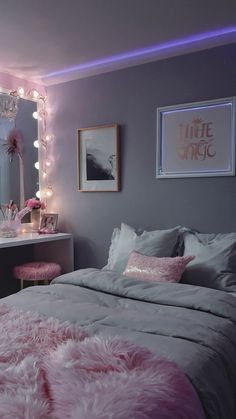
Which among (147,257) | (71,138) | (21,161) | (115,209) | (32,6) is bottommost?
(147,257)

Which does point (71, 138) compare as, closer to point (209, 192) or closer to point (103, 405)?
point (209, 192)

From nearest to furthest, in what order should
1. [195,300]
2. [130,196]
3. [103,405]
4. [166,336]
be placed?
[103,405] → [166,336] → [195,300] → [130,196]

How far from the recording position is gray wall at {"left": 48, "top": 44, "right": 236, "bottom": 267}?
253 cm

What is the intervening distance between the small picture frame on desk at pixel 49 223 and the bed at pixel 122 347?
1076 millimetres

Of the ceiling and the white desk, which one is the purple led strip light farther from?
the white desk


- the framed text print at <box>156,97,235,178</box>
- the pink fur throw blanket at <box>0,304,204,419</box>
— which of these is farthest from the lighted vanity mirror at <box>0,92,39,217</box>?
the pink fur throw blanket at <box>0,304,204,419</box>

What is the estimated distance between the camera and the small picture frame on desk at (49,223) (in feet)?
10.5

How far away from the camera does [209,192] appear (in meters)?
2.57

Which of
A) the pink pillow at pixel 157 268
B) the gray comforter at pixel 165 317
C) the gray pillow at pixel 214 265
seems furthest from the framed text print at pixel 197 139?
the gray comforter at pixel 165 317

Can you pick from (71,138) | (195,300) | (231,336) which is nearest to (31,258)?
(71,138)

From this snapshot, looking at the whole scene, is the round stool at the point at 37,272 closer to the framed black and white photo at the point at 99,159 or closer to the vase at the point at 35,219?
the vase at the point at 35,219

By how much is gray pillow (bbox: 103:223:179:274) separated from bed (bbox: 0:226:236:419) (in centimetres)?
28

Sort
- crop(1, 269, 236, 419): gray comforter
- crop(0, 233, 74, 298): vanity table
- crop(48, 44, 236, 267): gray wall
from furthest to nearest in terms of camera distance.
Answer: crop(0, 233, 74, 298): vanity table, crop(48, 44, 236, 267): gray wall, crop(1, 269, 236, 419): gray comforter

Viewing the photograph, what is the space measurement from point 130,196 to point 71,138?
2.77 feet
